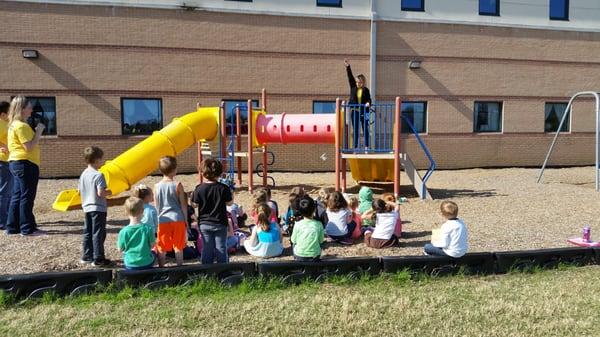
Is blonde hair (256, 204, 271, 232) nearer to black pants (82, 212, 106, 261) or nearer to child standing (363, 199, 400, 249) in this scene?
child standing (363, 199, 400, 249)

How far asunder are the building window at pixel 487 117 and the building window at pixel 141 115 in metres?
11.6

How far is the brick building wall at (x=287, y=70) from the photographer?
14820mm

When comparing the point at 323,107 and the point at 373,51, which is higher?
the point at 373,51

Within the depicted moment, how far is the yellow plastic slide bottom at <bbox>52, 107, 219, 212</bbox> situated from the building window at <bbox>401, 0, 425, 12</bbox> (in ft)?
30.4

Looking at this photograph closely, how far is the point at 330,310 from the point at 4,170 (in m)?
5.54

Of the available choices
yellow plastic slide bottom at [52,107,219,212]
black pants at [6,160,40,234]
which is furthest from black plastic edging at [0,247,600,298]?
yellow plastic slide bottom at [52,107,219,212]

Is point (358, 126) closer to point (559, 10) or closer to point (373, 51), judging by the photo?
point (373, 51)

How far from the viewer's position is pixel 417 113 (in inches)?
691

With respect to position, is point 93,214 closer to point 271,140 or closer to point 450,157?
point 271,140

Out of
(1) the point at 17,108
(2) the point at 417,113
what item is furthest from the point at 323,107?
(1) the point at 17,108

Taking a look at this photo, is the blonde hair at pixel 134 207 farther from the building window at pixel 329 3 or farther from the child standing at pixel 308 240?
Answer: the building window at pixel 329 3

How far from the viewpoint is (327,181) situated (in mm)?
14555

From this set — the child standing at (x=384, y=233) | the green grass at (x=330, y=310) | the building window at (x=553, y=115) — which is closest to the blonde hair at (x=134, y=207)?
the green grass at (x=330, y=310)

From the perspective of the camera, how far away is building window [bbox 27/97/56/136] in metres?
14.9
